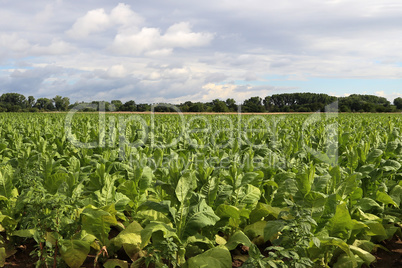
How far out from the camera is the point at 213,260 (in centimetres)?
308

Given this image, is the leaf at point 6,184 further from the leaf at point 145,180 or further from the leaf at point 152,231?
the leaf at point 152,231

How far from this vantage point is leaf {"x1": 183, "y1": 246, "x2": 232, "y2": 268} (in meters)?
3.04

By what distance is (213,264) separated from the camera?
3.04 meters

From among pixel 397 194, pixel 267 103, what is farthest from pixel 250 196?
pixel 267 103

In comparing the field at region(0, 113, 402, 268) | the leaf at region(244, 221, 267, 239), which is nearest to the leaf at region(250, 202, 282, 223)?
the field at region(0, 113, 402, 268)

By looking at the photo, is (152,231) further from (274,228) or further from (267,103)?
(267,103)

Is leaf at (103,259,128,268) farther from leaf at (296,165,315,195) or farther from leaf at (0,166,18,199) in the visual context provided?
leaf at (296,165,315,195)

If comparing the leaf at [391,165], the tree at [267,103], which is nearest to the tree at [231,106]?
the tree at [267,103]

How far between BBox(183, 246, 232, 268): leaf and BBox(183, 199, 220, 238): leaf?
0.26 m

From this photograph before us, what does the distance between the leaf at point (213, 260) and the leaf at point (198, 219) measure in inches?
10.3

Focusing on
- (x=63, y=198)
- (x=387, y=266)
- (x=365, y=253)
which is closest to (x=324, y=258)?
(x=365, y=253)

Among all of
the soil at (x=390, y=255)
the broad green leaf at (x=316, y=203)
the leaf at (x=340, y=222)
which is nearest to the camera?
the broad green leaf at (x=316, y=203)

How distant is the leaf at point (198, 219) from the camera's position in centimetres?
319

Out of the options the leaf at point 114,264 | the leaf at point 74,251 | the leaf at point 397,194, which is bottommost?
the leaf at point 114,264
